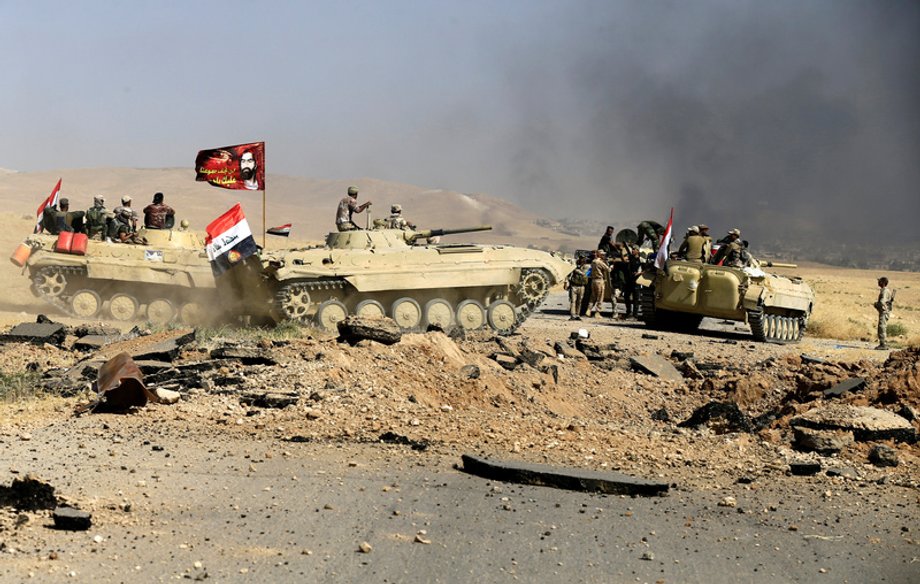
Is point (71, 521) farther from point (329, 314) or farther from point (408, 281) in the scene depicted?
point (408, 281)

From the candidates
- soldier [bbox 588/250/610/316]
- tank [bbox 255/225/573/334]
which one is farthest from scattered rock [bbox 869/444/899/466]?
soldier [bbox 588/250/610/316]

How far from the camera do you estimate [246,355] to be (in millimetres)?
13016

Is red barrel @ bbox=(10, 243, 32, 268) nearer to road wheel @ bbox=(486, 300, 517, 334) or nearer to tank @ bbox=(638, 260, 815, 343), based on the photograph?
road wheel @ bbox=(486, 300, 517, 334)

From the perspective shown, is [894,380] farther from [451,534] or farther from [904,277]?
[904,277]

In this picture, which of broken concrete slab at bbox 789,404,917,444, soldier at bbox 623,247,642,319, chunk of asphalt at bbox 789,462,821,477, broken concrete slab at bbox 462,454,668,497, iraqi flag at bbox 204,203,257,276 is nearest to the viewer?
broken concrete slab at bbox 462,454,668,497

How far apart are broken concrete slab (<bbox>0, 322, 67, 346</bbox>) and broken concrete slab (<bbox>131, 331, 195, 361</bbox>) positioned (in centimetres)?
242

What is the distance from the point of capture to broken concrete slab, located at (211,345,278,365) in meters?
12.9

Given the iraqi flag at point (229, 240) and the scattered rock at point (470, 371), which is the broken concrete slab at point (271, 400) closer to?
the scattered rock at point (470, 371)

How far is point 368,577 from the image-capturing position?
6395 millimetres

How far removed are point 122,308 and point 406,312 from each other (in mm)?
6277

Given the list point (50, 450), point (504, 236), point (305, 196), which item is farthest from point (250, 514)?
point (305, 196)

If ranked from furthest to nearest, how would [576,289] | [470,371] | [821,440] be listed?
[576,289] < [470,371] < [821,440]

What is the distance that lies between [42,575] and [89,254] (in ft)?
59.7

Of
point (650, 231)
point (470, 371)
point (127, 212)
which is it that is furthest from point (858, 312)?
point (470, 371)
